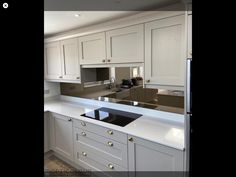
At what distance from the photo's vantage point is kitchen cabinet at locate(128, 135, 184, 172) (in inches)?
58.6

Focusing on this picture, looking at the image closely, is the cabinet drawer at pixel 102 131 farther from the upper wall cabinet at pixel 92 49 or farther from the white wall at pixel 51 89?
the white wall at pixel 51 89

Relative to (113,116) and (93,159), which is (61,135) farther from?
(113,116)

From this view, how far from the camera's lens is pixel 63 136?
2582 millimetres

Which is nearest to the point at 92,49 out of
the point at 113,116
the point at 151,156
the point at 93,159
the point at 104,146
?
the point at 113,116

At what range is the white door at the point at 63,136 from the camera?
8.10 ft

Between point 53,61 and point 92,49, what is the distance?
1.06 m

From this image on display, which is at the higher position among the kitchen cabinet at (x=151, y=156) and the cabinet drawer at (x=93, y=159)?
the kitchen cabinet at (x=151, y=156)

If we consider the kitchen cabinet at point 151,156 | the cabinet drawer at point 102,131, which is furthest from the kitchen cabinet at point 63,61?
the kitchen cabinet at point 151,156

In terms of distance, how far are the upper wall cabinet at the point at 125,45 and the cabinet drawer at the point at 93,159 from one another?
1202mm

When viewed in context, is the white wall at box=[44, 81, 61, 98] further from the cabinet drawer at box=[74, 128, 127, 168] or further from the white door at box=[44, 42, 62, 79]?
the cabinet drawer at box=[74, 128, 127, 168]

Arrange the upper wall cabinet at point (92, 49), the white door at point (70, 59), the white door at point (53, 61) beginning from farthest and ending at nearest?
the white door at point (53, 61), the white door at point (70, 59), the upper wall cabinet at point (92, 49)

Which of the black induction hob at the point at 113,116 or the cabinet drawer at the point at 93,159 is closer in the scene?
the cabinet drawer at the point at 93,159
